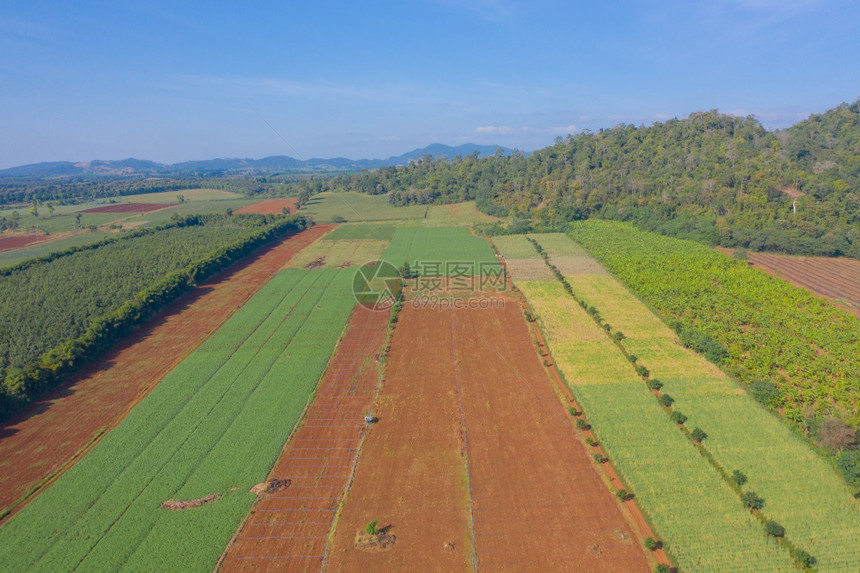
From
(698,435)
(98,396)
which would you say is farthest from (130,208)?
(698,435)

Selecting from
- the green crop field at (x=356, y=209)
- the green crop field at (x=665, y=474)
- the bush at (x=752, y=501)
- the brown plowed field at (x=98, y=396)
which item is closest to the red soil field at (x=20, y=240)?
the green crop field at (x=356, y=209)

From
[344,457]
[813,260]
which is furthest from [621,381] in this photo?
[813,260]

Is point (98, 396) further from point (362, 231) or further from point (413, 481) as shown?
point (362, 231)

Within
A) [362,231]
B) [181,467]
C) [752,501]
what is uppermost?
[362,231]

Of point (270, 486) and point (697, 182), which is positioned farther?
point (697, 182)

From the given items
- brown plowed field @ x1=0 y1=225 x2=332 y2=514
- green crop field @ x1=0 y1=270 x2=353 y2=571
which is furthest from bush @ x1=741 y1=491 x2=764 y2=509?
brown plowed field @ x1=0 y1=225 x2=332 y2=514

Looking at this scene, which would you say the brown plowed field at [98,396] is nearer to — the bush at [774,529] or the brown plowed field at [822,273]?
the bush at [774,529]
